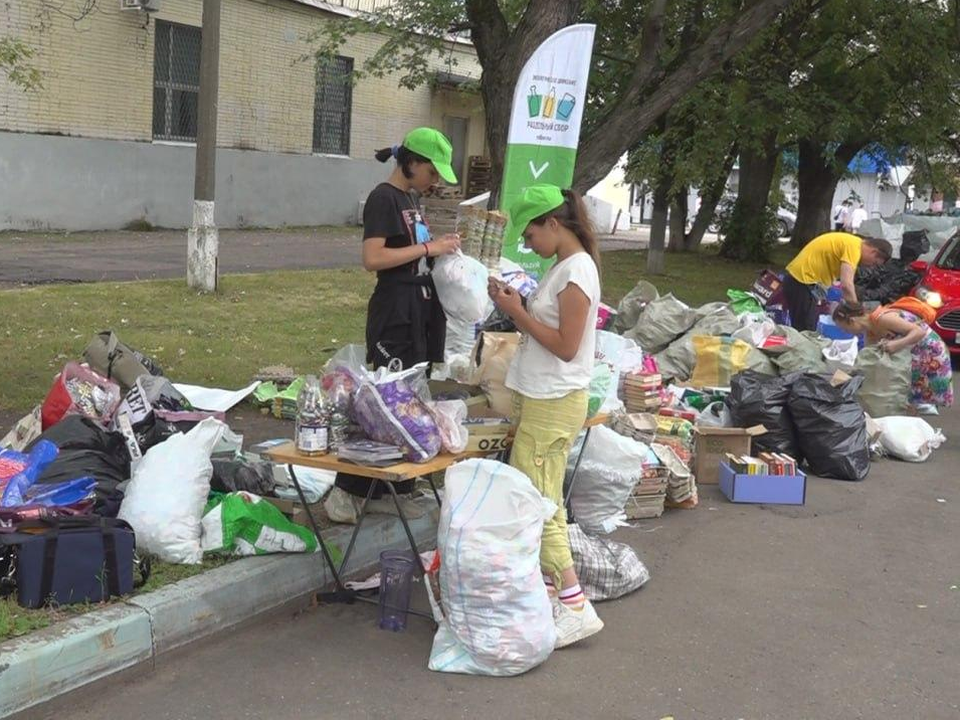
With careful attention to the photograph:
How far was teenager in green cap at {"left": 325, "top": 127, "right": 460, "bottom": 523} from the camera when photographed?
196 inches

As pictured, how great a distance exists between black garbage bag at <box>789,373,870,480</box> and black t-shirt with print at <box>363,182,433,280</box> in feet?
11.4

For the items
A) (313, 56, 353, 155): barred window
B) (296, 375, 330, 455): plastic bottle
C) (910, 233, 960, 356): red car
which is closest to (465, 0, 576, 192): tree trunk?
(910, 233, 960, 356): red car

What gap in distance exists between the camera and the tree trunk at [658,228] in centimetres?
1900

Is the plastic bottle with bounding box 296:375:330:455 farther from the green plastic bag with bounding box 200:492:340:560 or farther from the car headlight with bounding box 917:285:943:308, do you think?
the car headlight with bounding box 917:285:943:308

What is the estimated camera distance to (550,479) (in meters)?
4.51

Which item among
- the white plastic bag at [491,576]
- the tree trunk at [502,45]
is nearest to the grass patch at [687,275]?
the tree trunk at [502,45]

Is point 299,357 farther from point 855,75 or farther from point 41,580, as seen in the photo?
point 855,75

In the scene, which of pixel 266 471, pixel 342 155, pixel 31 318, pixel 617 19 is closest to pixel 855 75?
pixel 617 19

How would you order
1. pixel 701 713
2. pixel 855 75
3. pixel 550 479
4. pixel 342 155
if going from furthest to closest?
pixel 342 155 → pixel 855 75 → pixel 550 479 → pixel 701 713

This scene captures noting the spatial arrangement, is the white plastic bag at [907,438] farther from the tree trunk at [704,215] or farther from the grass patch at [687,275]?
the tree trunk at [704,215]

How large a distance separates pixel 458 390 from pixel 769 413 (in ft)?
10.1

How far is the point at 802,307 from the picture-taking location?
36.8 ft

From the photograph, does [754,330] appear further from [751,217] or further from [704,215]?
[704,215]

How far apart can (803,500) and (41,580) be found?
4.69m
